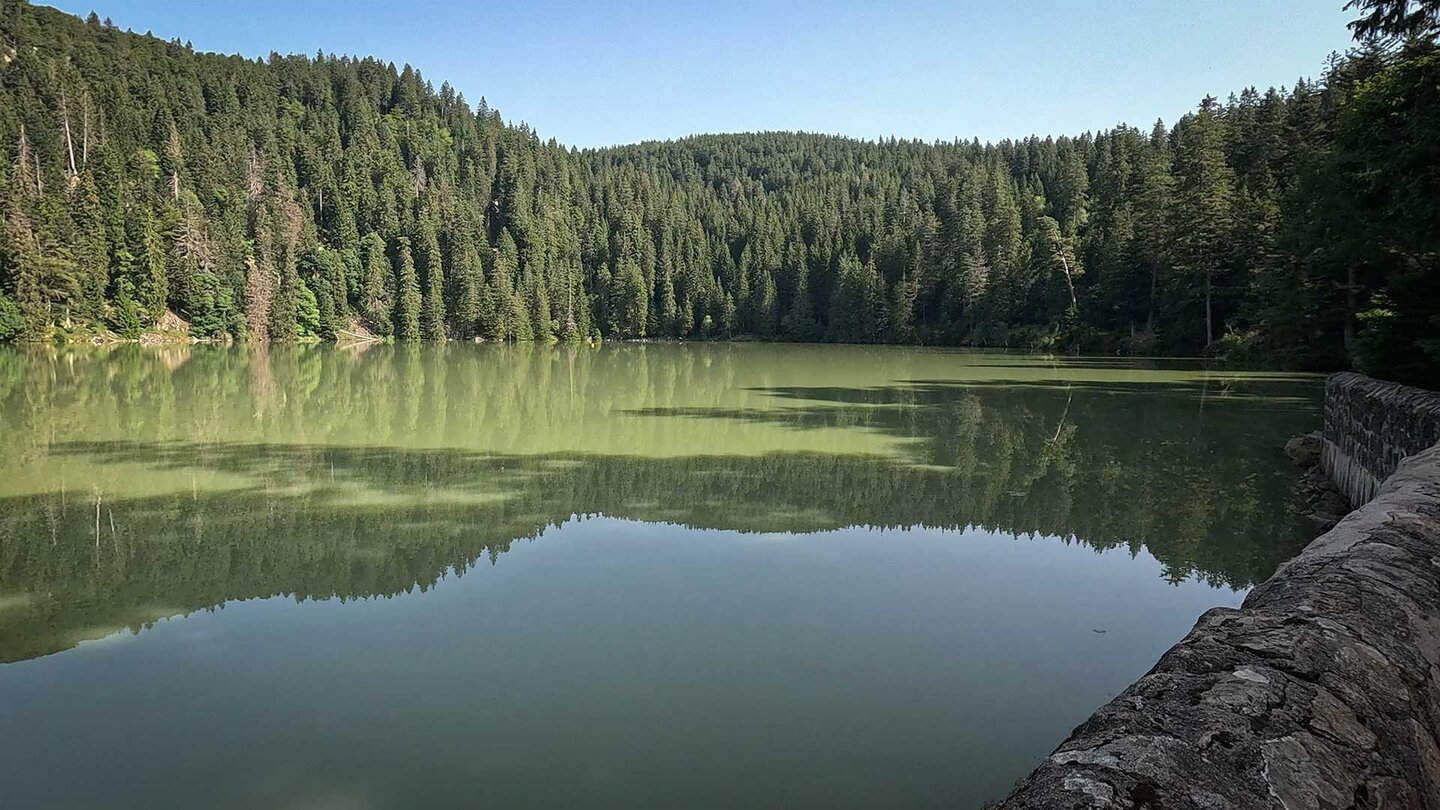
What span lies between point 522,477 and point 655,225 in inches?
Result: 4541

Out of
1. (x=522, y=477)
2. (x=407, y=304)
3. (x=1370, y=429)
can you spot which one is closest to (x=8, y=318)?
(x=407, y=304)

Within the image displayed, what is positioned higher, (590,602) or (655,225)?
(655,225)

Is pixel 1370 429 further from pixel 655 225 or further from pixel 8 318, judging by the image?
pixel 655 225

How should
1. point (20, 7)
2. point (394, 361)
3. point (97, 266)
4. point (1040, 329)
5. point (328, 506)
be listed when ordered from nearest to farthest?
point (328, 506) < point (394, 361) < point (97, 266) < point (1040, 329) < point (20, 7)

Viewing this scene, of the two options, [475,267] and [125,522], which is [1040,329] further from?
[125,522]

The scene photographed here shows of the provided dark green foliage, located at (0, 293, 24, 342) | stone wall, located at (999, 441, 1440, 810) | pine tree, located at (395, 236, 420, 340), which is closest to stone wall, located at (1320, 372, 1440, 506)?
stone wall, located at (999, 441, 1440, 810)

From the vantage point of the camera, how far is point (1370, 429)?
38.3ft

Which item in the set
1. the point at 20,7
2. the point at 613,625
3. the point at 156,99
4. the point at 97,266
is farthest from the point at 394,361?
the point at 20,7

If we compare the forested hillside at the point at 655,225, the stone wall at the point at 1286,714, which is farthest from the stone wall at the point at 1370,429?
the stone wall at the point at 1286,714

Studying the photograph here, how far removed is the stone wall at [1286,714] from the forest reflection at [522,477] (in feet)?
20.8

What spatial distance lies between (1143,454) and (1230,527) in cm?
609

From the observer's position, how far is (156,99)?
354 ft

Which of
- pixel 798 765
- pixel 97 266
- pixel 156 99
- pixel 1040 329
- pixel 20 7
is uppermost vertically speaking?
pixel 20 7

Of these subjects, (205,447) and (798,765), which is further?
(205,447)
